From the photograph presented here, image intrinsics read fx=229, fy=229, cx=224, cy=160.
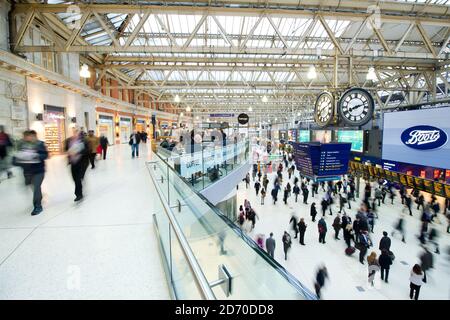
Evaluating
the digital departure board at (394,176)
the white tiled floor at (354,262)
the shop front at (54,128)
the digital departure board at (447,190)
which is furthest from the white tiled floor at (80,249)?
the digital departure board at (394,176)

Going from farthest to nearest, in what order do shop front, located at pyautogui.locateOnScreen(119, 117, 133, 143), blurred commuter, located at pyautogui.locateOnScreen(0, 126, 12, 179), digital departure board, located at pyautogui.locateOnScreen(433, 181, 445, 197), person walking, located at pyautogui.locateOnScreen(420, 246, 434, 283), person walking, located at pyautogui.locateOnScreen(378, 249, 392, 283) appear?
1. shop front, located at pyautogui.locateOnScreen(119, 117, 133, 143)
2. digital departure board, located at pyautogui.locateOnScreen(433, 181, 445, 197)
3. person walking, located at pyautogui.locateOnScreen(378, 249, 392, 283)
4. person walking, located at pyautogui.locateOnScreen(420, 246, 434, 283)
5. blurred commuter, located at pyautogui.locateOnScreen(0, 126, 12, 179)

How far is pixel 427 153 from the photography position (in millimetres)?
11102

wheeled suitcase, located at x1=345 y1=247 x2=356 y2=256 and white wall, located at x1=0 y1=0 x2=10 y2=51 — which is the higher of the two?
white wall, located at x1=0 y1=0 x2=10 y2=51

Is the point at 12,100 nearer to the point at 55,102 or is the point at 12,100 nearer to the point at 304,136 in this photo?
→ the point at 55,102

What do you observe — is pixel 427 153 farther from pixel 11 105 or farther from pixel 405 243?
pixel 11 105

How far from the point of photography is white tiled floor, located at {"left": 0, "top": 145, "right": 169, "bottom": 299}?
2.19 m

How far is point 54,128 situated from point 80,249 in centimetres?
1304

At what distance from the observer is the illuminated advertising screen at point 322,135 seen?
22.2 metres

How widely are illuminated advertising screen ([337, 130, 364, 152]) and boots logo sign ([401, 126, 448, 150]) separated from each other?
380 cm

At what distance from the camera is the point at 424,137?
36.5ft

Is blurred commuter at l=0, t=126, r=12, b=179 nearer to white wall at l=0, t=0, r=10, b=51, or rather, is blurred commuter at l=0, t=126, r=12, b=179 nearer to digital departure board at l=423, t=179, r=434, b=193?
white wall at l=0, t=0, r=10, b=51

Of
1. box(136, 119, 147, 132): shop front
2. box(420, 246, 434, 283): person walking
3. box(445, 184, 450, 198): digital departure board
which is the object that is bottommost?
box(420, 246, 434, 283): person walking

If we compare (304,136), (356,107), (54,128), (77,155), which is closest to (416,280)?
(356,107)

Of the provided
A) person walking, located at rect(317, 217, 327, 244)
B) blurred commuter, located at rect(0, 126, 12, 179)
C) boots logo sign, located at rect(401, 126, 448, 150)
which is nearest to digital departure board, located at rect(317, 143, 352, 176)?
person walking, located at rect(317, 217, 327, 244)
